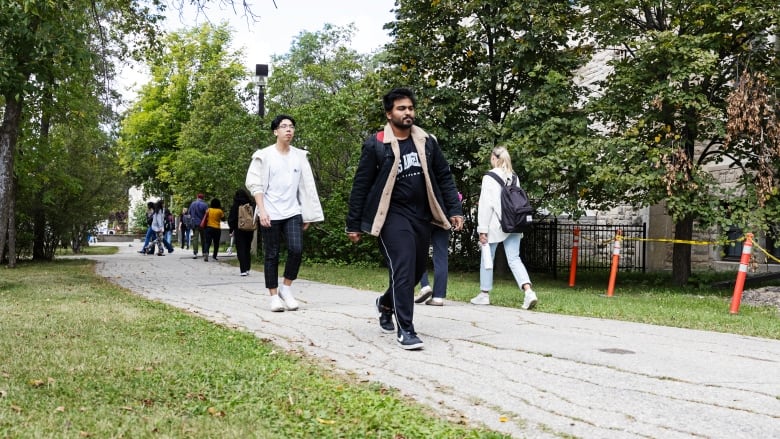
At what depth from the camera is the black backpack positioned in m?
8.66

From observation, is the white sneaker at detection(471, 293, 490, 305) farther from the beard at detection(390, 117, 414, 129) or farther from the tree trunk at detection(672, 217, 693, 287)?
the tree trunk at detection(672, 217, 693, 287)

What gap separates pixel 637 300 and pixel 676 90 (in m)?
3.61

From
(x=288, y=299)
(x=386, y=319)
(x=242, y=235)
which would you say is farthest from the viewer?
(x=242, y=235)

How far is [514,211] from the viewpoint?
8.66 metres

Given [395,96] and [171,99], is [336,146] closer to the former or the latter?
[395,96]

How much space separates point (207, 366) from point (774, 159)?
1021cm

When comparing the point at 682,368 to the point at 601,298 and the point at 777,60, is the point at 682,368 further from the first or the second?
the point at 777,60

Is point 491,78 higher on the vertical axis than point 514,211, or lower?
higher

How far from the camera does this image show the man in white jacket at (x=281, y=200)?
304 inches

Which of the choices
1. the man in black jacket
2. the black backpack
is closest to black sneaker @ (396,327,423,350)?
the man in black jacket

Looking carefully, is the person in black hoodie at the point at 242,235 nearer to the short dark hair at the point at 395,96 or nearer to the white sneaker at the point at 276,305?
the white sneaker at the point at 276,305

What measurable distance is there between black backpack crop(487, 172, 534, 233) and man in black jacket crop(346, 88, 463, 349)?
3.00 metres

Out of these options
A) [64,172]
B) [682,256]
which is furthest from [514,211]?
[64,172]

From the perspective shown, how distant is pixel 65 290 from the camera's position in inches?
384
